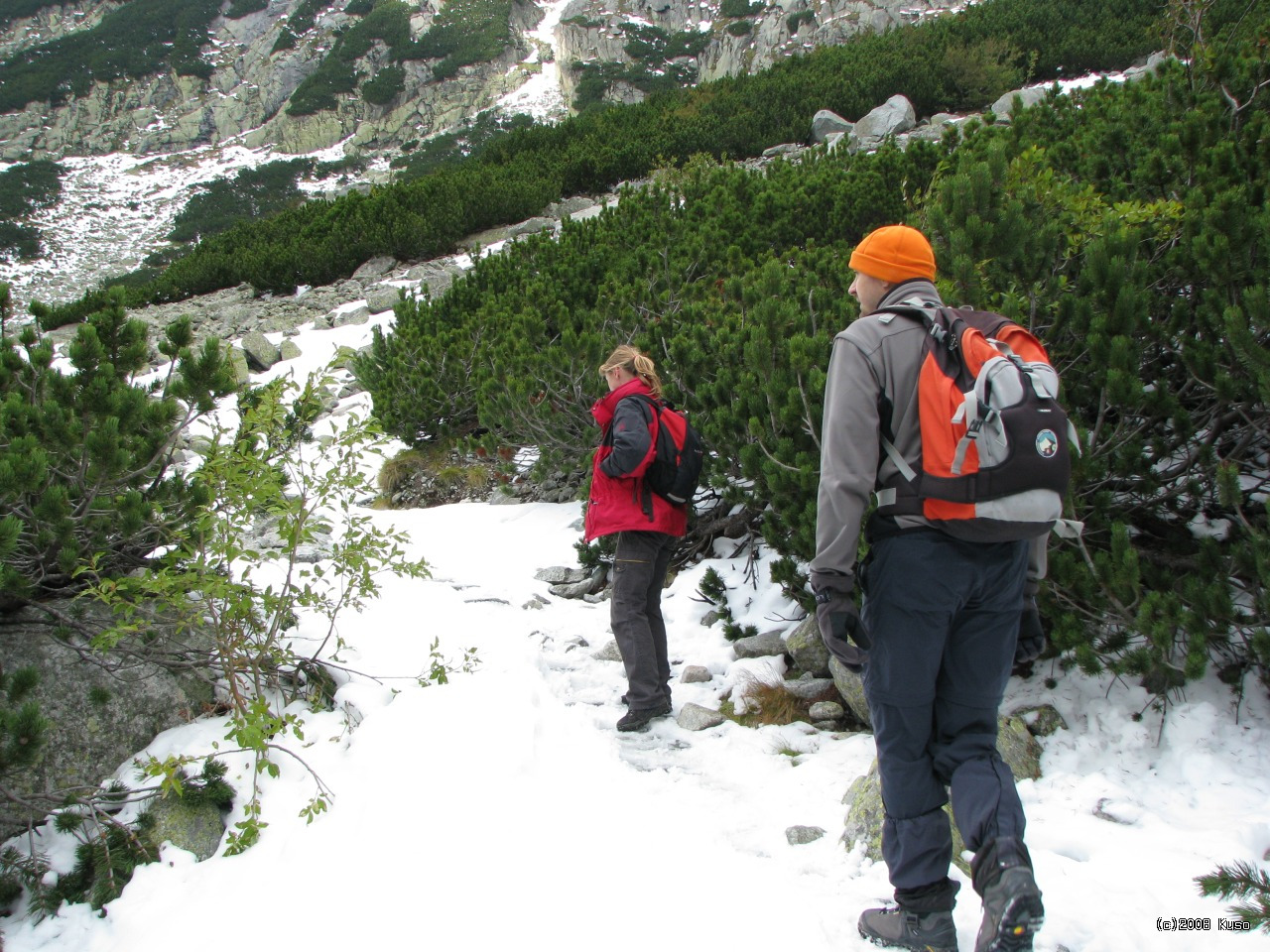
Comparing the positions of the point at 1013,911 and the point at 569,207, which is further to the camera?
the point at 569,207

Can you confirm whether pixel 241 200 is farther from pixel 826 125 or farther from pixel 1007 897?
pixel 1007 897

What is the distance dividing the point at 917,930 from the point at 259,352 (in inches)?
454

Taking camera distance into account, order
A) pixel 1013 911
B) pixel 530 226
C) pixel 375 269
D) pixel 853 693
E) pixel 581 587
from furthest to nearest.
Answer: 1. pixel 375 269
2. pixel 530 226
3. pixel 581 587
4. pixel 853 693
5. pixel 1013 911

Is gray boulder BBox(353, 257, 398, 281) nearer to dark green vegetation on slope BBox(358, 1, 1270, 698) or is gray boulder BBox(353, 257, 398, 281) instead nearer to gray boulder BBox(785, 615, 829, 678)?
dark green vegetation on slope BBox(358, 1, 1270, 698)

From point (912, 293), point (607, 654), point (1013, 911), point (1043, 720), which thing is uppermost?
point (912, 293)

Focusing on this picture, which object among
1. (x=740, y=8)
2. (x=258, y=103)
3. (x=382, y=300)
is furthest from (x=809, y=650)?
(x=258, y=103)

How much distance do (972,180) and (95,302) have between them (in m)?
3.82

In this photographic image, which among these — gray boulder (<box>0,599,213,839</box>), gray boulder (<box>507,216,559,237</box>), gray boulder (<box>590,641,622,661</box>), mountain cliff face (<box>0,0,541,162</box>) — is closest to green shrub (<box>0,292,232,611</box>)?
gray boulder (<box>0,599,213,839</box>)

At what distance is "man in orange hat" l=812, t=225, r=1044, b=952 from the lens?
197 centimetres

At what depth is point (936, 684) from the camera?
2.09m

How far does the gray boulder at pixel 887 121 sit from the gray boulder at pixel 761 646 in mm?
14910

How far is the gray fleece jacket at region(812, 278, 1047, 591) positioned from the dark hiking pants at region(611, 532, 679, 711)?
1.71m

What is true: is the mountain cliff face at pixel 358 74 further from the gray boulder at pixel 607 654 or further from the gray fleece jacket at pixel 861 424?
the gray fleece jacket at pixel 861 424

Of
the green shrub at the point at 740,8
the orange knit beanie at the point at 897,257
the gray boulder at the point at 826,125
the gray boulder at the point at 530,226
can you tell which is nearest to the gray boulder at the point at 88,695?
the orange knit beanie at the point at 897,257
